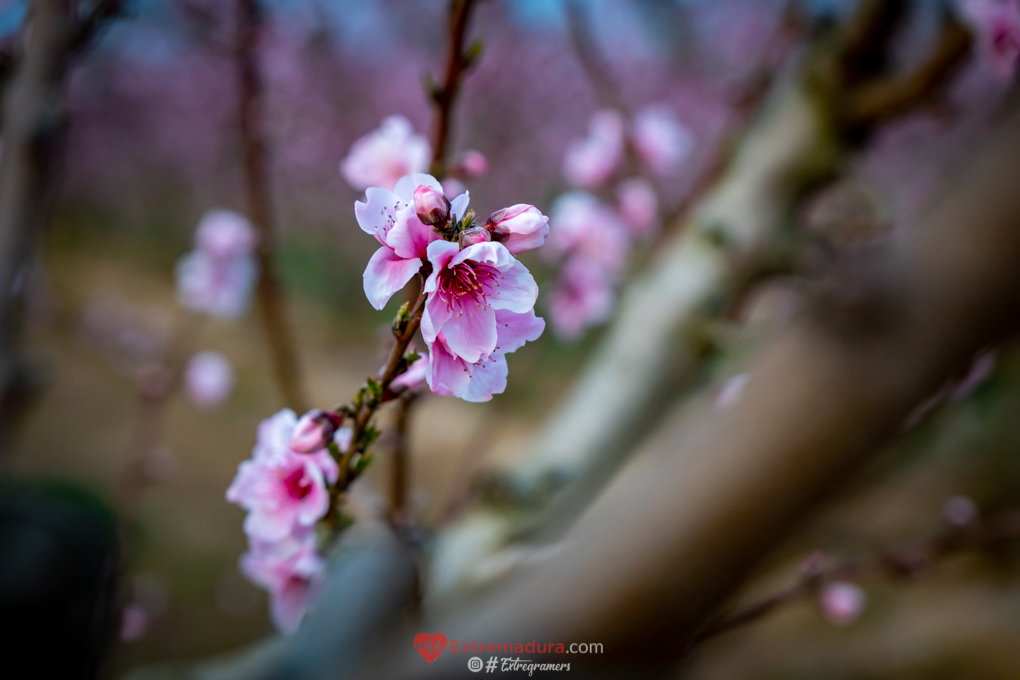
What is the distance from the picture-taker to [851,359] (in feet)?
0.89

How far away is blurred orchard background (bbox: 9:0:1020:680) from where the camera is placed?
33.4 inches

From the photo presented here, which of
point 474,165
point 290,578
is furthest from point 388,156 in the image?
point 290,578

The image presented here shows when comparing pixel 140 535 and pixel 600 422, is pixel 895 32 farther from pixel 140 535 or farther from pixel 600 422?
pixel 140 535

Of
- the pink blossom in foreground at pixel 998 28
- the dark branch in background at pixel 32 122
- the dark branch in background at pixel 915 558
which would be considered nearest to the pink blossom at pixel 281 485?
the dark branch in background at pixel 32 122

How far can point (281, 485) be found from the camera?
45cm

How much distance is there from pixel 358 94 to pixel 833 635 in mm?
3663

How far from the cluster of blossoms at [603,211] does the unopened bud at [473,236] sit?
816 millimetres

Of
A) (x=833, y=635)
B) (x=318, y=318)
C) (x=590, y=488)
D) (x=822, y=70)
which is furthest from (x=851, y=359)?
(x=318, y=318)

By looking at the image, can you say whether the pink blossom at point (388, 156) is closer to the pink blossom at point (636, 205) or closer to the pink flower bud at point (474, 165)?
the pink flower bud at point (474, 165)

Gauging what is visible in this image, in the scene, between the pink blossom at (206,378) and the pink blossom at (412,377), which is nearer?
the pink blossom at (412,377)

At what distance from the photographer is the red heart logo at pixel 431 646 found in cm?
34

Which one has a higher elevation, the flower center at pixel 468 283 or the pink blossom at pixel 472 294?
the flower center at pixel 468 283

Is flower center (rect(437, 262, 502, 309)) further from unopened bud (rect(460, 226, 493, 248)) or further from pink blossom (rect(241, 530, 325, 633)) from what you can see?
pink blossom (rect(241, 530, 325, 633))

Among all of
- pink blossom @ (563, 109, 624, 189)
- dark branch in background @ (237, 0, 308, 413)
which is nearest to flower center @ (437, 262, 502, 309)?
dark branch in background @ (237, 0, 308, 413)
